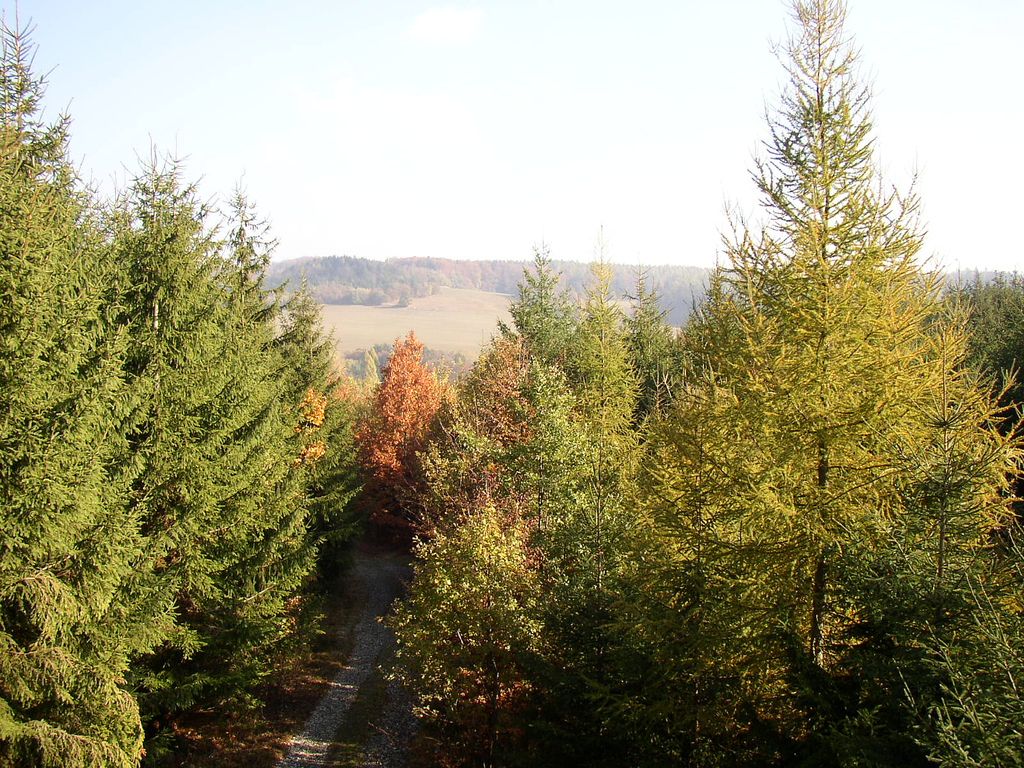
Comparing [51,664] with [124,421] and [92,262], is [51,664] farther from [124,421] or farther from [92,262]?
[92,262]

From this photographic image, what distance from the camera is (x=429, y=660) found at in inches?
503

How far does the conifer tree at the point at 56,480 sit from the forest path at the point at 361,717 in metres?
6.15

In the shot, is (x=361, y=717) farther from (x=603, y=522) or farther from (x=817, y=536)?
(x=817, y=536)

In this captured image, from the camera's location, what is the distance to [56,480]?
33.2 feet

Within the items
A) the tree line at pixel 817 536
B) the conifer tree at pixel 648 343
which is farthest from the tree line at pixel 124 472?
the conifer tree at pixel 648 343

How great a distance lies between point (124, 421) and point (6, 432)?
284 centimetres

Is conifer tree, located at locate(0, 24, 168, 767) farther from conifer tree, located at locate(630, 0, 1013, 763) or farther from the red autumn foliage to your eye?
the red autumn foliage

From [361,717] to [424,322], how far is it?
506 ft

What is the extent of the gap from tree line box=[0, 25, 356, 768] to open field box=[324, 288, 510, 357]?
118 meters

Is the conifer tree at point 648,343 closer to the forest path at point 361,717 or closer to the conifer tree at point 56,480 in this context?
the forest path at point 361,717

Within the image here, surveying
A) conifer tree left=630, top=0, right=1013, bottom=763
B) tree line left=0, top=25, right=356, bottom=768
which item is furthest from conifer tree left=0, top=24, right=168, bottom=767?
conifer tree left=630, top=0, right=1013, bottom=763

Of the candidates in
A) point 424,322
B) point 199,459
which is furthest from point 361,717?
point 424,322

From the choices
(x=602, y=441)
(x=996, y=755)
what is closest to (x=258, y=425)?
(x=602, y=441)

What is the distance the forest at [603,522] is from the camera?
6828 millimetres
